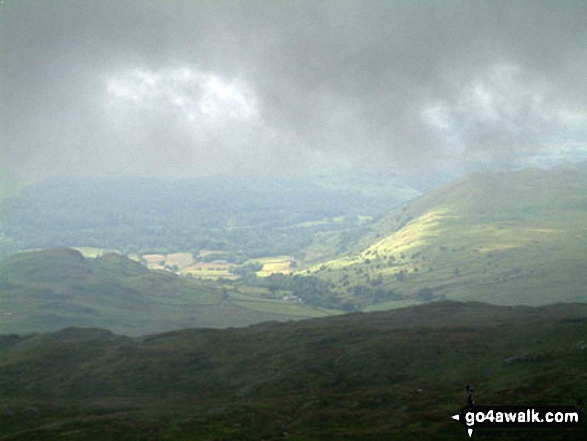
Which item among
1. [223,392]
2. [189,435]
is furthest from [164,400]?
[189,435]

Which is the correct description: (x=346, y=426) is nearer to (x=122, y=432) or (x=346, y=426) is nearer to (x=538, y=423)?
(x=538, y=423)

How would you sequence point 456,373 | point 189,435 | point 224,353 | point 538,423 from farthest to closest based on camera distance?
point 224,353 → point 456,373 → point 189,435 → point 538,423

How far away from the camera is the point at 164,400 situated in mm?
138125

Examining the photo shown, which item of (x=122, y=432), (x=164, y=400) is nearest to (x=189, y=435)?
(x=122, y=432)

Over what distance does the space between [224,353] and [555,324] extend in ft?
281

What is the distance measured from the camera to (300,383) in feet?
450

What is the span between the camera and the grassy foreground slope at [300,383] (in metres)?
94.0

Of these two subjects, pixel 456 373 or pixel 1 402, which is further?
pixel 1 402

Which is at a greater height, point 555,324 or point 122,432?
point 555,324

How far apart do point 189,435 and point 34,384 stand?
8011cm

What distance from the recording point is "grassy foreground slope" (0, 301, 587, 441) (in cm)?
9400

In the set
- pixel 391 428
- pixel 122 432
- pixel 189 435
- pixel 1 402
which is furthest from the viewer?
pixel 1 402

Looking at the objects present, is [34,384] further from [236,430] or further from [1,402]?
[236,430]

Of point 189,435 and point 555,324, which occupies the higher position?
point 555,324
